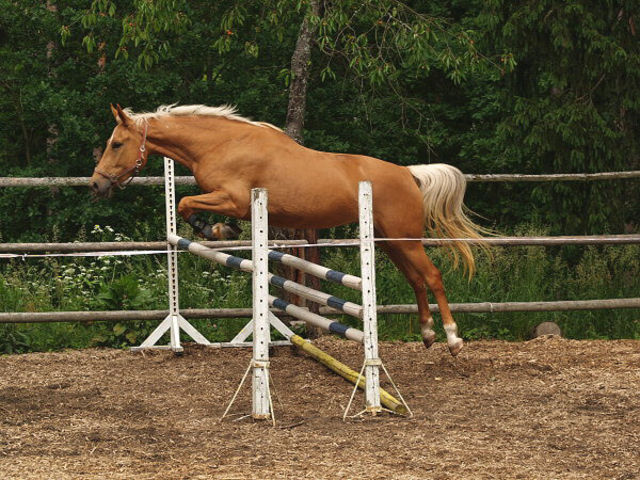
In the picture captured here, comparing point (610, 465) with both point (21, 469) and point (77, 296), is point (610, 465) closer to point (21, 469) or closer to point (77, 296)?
point (21, 469)

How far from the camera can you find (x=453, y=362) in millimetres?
7188

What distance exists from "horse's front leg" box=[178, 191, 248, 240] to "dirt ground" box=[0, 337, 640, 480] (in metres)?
1.07

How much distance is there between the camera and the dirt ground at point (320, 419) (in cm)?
432

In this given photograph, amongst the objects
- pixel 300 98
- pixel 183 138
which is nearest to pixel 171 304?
pixel 183 138

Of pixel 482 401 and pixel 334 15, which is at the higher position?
pixel 334 15

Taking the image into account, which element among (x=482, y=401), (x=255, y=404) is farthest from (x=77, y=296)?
(x=482, y=401)

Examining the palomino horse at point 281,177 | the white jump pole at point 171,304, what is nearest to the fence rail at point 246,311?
the white jump pole at point 171,304

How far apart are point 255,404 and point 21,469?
4.82ft

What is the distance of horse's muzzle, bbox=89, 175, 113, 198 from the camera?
643 centimetres

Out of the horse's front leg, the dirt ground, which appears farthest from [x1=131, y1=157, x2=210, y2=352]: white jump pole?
the horse's front leg

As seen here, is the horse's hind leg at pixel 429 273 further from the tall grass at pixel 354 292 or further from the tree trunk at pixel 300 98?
the tall grass at pixel 354 292

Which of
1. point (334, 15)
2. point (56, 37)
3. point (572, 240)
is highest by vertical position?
point (56, 37)

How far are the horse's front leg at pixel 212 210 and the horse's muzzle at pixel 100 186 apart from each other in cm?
57

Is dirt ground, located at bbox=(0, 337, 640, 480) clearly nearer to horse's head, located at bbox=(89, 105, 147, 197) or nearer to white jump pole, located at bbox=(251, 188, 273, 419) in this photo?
white jump pole, located at bbox=(251, 188, 273, 419)
